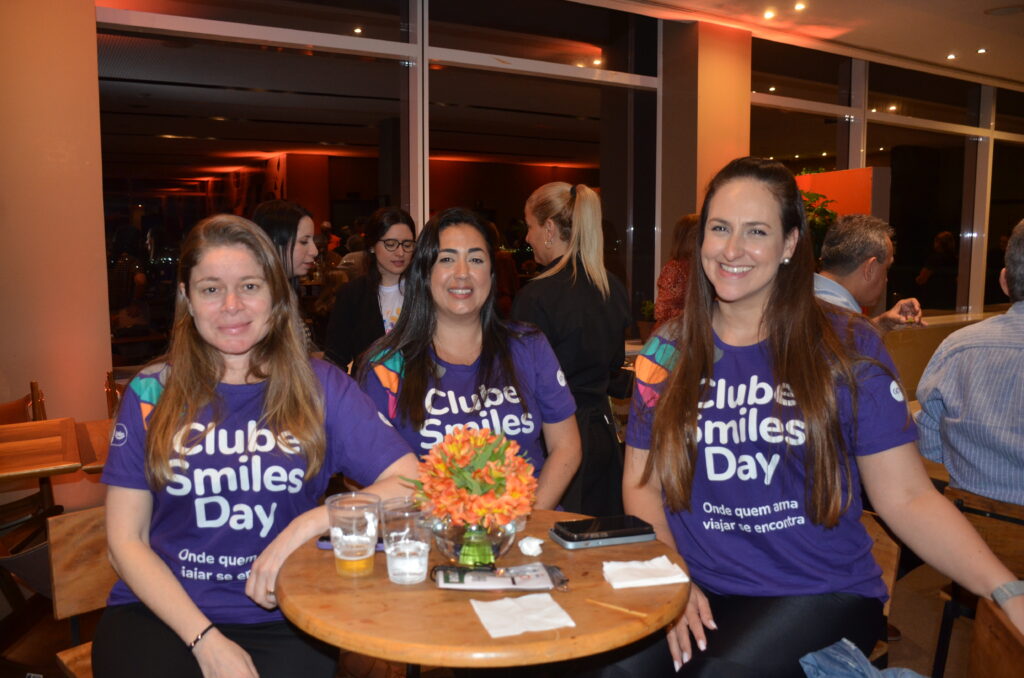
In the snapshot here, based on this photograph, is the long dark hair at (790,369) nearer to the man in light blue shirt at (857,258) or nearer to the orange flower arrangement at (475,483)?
the orange flower arrangement at (475,483)

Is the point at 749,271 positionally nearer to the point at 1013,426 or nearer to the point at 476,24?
the point at 1013,426

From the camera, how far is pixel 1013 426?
228 cm

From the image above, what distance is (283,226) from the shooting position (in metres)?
3.26

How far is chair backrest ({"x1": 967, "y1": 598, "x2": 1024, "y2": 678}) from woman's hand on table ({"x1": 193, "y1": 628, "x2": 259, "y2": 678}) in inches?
52.8

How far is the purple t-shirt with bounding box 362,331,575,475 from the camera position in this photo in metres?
2.25

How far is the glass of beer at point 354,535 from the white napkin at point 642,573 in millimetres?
461

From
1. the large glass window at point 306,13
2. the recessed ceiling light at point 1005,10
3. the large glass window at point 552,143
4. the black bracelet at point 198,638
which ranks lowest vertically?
the black bracelet at point 198,638

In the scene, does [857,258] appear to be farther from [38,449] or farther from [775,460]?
[38,449]

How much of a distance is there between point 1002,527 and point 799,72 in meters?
6.44

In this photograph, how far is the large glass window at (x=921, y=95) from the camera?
8273 millimetres

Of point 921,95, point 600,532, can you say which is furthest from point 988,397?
point 921,95

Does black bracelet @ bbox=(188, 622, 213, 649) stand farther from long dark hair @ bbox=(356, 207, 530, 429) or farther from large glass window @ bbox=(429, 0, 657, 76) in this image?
large glass window @ bbox=(429, 0, 657, 76)

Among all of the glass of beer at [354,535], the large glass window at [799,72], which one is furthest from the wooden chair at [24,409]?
the large glass window at [799,72]

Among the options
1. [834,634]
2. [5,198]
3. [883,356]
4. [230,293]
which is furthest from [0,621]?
[883,356]
